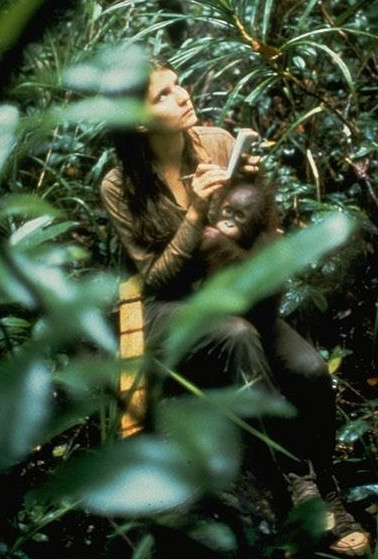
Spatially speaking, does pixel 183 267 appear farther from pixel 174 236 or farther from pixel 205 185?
pixel 205 185

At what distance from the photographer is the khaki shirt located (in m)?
2.52

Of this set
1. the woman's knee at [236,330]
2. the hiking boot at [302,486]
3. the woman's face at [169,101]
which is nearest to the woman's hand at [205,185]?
the woman's face at [169,101]

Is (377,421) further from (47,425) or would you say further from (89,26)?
(47,425)

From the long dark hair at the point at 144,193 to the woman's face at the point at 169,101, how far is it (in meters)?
0.14

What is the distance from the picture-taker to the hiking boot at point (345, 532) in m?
2.40

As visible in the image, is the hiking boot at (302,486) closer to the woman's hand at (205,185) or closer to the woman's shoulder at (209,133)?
the woman's hand at (205,185)

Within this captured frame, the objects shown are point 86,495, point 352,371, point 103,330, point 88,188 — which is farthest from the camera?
point 88,188

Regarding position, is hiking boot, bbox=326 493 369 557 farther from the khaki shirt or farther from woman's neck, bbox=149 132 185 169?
woman's neck, bbox=149 132 185 169

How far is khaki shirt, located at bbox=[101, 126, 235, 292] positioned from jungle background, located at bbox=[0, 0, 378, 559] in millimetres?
100

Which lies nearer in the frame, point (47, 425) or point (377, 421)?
point (47, 425)

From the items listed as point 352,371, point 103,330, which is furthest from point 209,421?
point 352,371

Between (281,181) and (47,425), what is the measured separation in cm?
293

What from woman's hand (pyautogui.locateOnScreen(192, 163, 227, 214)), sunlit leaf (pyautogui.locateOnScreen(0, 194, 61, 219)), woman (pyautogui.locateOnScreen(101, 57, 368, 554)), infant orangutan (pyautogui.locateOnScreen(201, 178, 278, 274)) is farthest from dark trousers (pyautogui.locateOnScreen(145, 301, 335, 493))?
sunlit leaf (pyautogui.locateOnScreen(0, 194, 61, 219))

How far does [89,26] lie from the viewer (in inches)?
134
